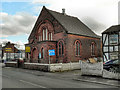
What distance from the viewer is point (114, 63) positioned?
14.9 meters

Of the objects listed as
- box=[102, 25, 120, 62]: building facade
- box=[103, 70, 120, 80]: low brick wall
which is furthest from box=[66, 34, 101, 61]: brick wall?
box=[103, 70, 120, 80]: low brick wall

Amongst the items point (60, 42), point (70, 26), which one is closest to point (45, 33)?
point (60, 42)

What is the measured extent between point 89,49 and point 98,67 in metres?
18.7

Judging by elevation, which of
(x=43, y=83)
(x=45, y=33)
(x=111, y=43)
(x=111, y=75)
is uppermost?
(x=45, y=33)

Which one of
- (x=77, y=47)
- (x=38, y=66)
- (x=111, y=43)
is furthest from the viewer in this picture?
(x=77, y=47)

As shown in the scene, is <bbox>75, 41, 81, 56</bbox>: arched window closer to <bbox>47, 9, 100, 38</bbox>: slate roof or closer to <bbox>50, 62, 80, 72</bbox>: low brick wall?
<bbox>47, 9, 100, 38</bbox>: slate roof

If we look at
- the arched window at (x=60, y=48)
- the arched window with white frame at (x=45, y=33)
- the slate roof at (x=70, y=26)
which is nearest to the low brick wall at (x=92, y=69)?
the slate roof at (x=70, y=26)

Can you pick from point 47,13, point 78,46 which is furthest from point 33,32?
point 78,46

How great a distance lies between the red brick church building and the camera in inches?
1091

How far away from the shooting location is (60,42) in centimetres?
2856

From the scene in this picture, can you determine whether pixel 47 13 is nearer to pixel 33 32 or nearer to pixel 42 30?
pixel 42 30

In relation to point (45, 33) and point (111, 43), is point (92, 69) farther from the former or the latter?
point (45, 33)

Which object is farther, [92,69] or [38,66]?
[38,66]

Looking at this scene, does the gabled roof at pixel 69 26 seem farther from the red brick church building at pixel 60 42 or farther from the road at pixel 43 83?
the road at pixel 43 83
